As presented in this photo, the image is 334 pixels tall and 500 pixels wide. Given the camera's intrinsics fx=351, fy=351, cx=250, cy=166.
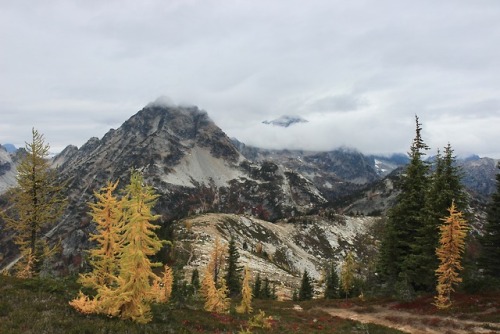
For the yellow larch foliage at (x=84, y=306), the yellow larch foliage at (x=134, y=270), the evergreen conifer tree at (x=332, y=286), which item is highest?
the yellow larch foliage at (x=134, y=270)

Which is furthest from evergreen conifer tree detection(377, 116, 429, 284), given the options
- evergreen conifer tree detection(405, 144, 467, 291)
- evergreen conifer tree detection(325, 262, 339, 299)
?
evergreen conifer tree detection(325, 262, 339, 299)

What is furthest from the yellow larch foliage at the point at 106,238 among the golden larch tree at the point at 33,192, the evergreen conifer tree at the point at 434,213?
the evergreen conifer tree at the point at 434,213

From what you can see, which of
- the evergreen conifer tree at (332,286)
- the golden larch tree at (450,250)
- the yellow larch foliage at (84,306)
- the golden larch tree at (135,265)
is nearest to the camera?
the golden larch tree at (135,265)

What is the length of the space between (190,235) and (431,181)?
9014 centimetres

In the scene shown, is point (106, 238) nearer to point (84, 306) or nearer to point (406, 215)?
point (84, 306)

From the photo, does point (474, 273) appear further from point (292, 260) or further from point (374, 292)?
point (292, 260)

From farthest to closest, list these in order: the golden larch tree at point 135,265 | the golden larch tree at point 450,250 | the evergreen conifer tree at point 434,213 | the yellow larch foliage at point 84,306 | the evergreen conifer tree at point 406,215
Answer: the evergreen conifer tree at point 406,215 → the evergreen conifer tree at point 434,213 → the golden larch tree at point 450,250 → the yellow larch foliage at point 84,306 → the golden larch tree at point 135,265

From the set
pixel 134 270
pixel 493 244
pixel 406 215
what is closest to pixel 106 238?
pixel 134 270

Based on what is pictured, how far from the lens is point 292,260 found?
486 ft

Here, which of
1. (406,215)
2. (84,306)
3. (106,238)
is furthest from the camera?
(406,215)

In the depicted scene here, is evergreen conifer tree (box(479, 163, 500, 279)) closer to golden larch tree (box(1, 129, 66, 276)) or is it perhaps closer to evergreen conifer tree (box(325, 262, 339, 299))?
evergreen conifer tree (box(325, 262, 339, 299))

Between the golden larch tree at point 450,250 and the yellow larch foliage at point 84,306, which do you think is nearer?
the yellow larch foliage at point 84,306

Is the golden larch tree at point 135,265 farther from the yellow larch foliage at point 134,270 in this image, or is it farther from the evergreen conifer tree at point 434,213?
the evergreen conifer tree at point 434,213

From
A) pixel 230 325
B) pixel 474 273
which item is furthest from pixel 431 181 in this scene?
pixel 230 325
